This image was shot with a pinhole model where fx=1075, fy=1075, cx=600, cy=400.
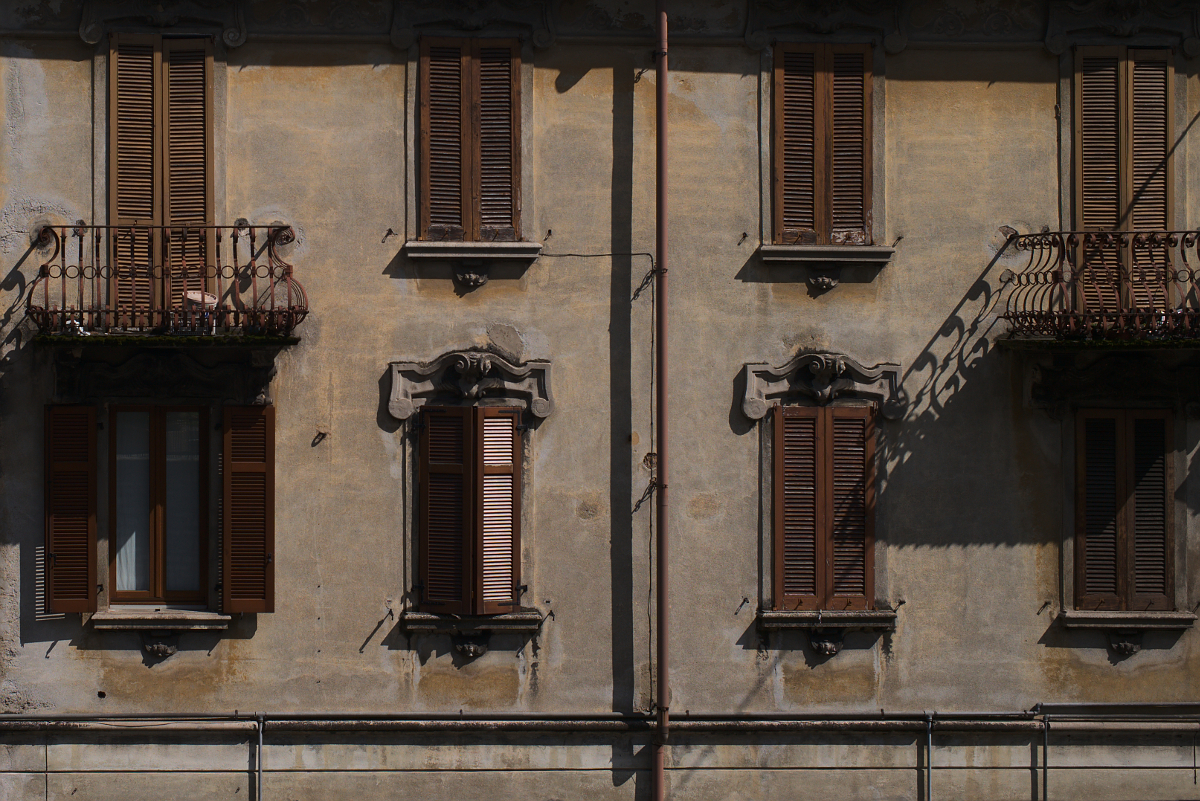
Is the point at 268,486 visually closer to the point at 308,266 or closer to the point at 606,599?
the point at 308,266

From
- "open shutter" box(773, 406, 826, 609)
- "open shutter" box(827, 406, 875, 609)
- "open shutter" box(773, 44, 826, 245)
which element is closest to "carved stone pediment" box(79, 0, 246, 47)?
"open shutter" box(773, 44, 826, 245)

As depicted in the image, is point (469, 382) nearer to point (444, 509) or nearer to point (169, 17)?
point (444, 509)

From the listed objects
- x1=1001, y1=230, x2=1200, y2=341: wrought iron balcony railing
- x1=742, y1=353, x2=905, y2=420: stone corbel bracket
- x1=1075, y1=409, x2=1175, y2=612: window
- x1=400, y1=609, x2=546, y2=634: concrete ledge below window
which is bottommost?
x1=400, y1=609, x2=546, y2=634: concrete ledge below window

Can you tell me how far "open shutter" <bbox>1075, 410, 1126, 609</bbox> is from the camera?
10.7m

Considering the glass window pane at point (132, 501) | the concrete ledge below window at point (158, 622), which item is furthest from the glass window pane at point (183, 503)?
the concrete ledge below window at point (158, 622)

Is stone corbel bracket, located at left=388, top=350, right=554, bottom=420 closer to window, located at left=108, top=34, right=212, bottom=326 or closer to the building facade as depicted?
the building facade

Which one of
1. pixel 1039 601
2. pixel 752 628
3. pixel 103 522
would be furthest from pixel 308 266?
pixel 1039 601

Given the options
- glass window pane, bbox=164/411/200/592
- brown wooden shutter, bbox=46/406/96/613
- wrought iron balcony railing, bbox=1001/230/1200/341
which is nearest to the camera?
wrought iron balcony railing, bbox=1001/230/1200/341

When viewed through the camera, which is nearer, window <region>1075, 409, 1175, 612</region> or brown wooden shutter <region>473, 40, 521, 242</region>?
brown wooden shutter <region>473, 40, 521, 242</region>

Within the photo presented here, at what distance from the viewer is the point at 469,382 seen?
34.3 feet

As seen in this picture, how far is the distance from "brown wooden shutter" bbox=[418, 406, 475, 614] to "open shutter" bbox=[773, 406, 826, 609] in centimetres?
308

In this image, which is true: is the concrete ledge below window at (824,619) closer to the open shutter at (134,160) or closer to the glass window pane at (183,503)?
the glass window pane at (183,503)

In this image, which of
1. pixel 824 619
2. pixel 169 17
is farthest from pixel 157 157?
pixel 824 619

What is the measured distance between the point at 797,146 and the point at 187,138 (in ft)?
19.7
